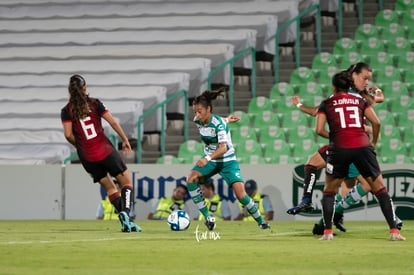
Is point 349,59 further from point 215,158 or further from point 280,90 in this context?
point 215,158

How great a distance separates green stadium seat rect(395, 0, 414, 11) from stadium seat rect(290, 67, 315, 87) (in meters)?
3.51

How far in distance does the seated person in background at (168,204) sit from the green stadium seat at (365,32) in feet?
25.2

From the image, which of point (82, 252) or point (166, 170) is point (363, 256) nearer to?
point (82, 252)

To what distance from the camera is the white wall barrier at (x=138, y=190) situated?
20812mm

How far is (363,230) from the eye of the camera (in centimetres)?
1533

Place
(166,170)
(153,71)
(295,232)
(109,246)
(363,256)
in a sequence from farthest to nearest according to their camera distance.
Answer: (153,71) → (166,170) → (295,232) → (109,246) → (363,256)

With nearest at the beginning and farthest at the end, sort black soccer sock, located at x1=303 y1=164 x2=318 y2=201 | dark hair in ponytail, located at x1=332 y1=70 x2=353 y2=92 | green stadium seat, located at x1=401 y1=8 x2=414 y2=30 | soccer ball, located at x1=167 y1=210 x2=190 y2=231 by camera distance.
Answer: dark hair in ponytail, located at x1=332 y1=70 x2=353 y2=92
black soccer sock, located at x1=303 y1=164 x2=318 y2=201
soccer ball, located at x1=167 y1=210 x2=190 y2=231
green stadium seat, located at x1=401 y1=8 x2=414 y2=30

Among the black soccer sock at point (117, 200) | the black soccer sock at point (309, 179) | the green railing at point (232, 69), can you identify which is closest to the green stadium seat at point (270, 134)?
the green railing at point (232, 69)

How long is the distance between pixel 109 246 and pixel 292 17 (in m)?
17.3

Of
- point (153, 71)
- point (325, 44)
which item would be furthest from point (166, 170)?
point (325, 44)

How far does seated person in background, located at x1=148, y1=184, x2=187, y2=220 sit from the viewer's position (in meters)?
20.7

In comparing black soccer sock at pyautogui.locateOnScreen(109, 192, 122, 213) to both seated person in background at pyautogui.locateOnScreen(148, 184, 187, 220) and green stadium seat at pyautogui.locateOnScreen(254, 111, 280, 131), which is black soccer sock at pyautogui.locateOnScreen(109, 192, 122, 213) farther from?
green stadium seat at pyautogui.locateOnScreen(254, 111, 280, 131)

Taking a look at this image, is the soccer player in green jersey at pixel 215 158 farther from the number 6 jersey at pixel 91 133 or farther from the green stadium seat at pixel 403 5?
the green stadium seat at pixel 403 5

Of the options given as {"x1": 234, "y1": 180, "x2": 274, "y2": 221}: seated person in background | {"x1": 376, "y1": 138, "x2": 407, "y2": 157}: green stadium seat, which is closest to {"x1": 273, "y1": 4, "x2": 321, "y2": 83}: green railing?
{"x1": 376, "y1": 138, "x2": 407, "y2": 157}: green stadium seat
